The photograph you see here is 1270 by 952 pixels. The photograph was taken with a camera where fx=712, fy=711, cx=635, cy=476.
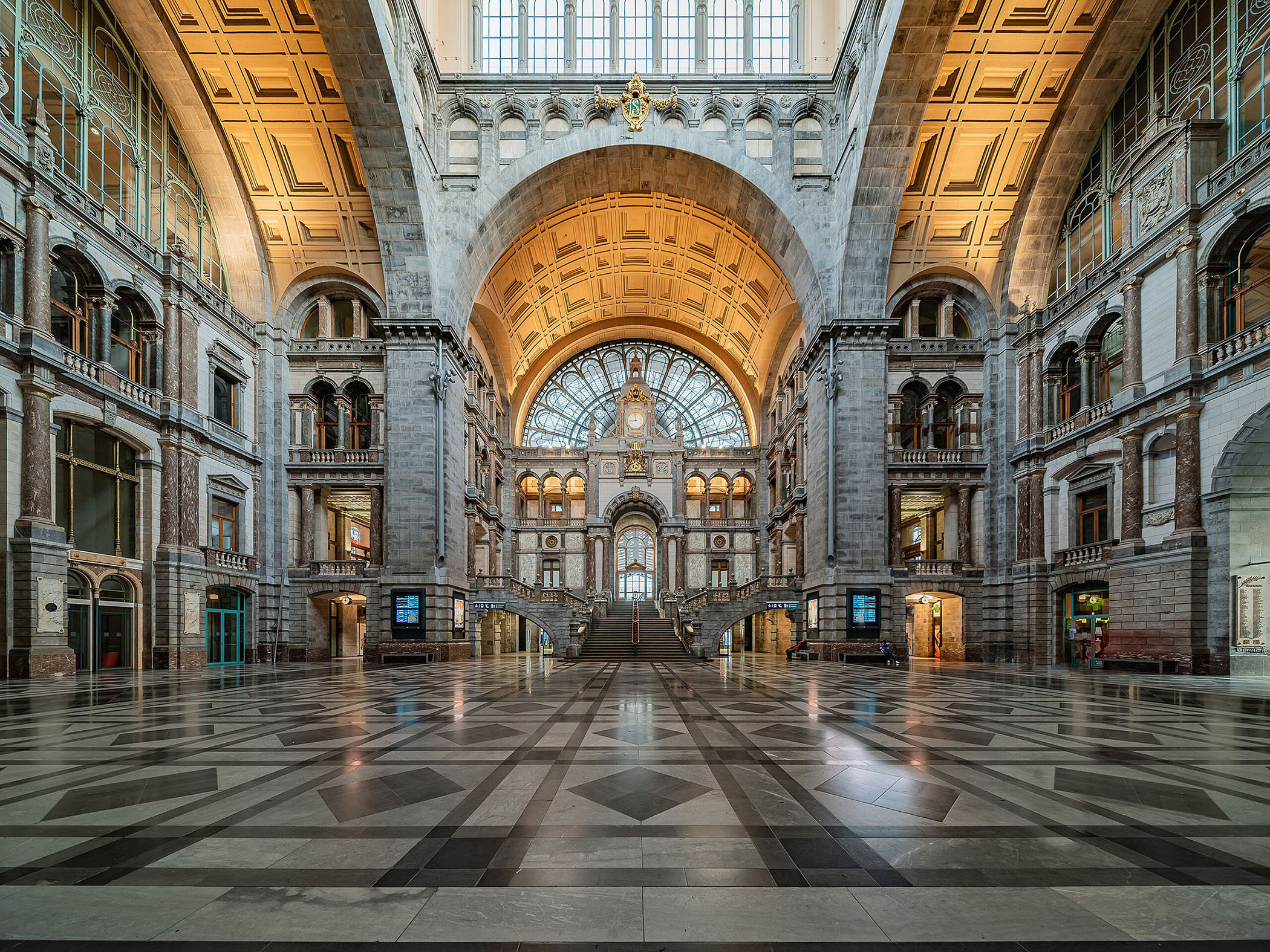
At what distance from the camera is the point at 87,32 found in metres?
20.4

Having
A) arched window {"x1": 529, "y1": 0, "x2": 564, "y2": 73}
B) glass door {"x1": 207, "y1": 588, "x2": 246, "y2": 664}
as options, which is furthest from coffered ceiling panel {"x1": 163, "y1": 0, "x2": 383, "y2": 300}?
glass door {"x1": 207, "y1": 588, "x2": 246, "y2": 664}

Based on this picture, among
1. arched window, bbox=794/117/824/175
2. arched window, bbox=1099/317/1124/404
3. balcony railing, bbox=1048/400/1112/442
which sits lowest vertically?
balcony railing, bbox=1048/400/1112/442

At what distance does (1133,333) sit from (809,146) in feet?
47.2

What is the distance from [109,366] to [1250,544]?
29756 mm

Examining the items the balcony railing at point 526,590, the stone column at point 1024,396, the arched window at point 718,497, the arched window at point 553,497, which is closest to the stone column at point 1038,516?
the stone column at point 1024,396

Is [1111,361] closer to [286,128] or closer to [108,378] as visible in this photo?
[286,128]

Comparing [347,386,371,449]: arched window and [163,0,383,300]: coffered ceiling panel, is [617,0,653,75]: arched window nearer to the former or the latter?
[163,0,383,300]: coffered ceiling panel

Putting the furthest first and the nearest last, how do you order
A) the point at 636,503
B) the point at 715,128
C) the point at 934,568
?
1. the point at 636,503
2. the point at 715,128
3. the point at 934,568

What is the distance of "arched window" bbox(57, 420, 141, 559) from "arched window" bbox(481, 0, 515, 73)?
20.4 metres

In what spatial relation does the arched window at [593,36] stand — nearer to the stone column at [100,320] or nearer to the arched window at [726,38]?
the arched window at [726,38]

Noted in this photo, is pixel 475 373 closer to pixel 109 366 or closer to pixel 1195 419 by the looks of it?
pixel 109 366

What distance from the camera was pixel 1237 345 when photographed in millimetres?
16875

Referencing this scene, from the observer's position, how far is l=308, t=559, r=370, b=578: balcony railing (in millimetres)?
27781

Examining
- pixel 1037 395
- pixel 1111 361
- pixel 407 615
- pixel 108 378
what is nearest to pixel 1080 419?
pixel 1111 361
